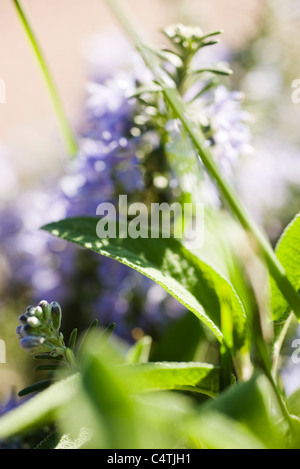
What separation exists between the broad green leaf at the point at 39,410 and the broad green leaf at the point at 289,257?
0.14 m

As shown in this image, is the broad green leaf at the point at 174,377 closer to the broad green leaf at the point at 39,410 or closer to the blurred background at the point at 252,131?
the broad green leaf at the point at 39,410

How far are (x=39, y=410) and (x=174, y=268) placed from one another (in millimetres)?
151

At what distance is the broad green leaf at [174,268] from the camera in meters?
0.29

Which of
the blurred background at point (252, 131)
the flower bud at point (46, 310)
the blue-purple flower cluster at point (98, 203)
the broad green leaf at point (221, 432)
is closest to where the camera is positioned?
the broad green leaf at point (221, 432)

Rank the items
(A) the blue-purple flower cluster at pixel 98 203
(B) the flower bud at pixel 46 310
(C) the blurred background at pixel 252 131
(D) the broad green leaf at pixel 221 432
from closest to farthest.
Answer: (D) the broad green leaf at pixel 221 432, (B) the flower bud at pixel 46 310, (A) the blue-purple flower cluster at pixel 98 203, (C) the blurred background at pixel 252 131

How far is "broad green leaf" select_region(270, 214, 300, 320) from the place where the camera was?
0.30 meters

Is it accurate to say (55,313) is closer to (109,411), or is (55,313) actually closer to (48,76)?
(109,411)

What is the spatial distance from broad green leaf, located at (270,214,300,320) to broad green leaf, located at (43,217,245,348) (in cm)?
3

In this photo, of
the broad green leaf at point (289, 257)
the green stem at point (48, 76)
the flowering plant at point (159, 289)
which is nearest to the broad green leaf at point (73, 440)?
the flowering plant at point (159, 289)

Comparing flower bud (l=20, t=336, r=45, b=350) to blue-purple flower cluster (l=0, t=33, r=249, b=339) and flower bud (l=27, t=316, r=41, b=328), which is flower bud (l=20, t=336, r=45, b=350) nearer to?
flower bud (l=27, t=316, r=41, b=328)

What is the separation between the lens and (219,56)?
0.75 metres

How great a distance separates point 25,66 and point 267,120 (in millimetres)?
1057

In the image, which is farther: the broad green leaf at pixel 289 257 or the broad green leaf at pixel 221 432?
the broad green leaf at pixel 289 257

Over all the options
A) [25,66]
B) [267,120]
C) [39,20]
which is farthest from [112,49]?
[39,20]
